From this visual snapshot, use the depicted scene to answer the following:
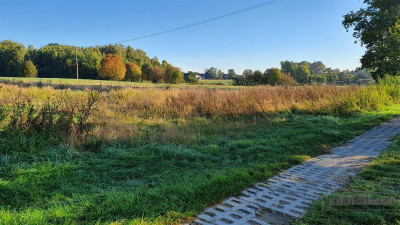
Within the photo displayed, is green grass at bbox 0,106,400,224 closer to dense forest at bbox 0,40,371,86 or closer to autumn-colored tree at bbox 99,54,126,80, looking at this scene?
dense forest at bbox 0,40,371,86

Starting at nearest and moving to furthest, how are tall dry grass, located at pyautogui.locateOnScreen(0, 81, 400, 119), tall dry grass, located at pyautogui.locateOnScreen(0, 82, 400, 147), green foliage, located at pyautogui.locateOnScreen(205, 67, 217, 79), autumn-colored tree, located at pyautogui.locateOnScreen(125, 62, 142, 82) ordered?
tall dry grass, located at pyautogui.locateOnScreen(0, 82, 400, 147)
tall dry grass, located at pyautogui.locateOnScreen(0, 81, 400, 119)
autumn-colored tree, located at pyautogui.locateOnScreen(125, 62, 142, 82)
green foliage, located at pyautogui.locateOnScreen(205, 67, 217, 79)

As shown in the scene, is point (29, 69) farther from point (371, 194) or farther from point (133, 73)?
point (371, 194)

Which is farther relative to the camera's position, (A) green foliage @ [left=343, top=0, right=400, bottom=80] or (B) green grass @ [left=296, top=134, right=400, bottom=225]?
(A) green foliage @ [left=343, top=0, right=400, bottom=80]

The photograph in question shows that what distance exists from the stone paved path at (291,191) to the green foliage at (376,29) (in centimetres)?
1784

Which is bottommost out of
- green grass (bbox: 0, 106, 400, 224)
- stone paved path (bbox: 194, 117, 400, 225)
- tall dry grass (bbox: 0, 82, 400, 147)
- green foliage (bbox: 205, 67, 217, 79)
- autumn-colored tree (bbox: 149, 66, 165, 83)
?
stone paved path (bbox: 194, 117, 400, 225)

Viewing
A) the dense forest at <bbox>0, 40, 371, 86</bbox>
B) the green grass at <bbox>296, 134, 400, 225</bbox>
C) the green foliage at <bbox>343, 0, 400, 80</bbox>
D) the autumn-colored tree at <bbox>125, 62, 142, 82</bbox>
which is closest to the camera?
the green grass at <bbox>296, 134, 400, 225</bbox>

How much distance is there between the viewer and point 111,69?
72625 mm

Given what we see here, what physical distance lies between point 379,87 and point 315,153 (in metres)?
14.9

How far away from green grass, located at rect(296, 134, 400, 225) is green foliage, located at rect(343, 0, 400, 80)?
59.5 feet

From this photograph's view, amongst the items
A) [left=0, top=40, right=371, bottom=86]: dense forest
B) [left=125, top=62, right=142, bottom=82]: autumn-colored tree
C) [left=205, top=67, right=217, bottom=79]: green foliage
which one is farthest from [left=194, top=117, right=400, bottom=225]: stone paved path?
[left=205, top=67, right=217, bottom=79]: green foliage

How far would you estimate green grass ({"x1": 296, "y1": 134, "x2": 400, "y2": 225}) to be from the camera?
2.68 metres

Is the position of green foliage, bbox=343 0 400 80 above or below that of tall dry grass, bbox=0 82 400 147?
above

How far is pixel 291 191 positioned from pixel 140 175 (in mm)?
2549

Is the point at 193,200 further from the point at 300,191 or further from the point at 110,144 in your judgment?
the point at 110,144
